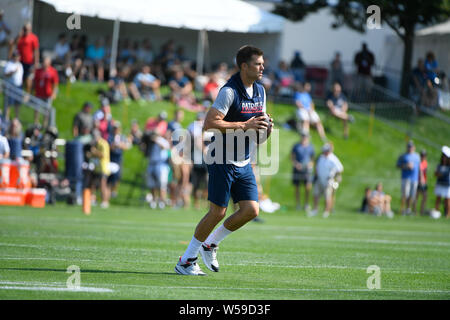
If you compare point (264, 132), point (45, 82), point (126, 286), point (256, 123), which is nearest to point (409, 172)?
point (45, 82)

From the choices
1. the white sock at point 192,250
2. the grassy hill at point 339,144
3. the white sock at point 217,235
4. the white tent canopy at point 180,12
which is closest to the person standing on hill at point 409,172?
the grassy hill at point 339,144

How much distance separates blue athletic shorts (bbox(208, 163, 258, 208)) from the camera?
26.0 ft

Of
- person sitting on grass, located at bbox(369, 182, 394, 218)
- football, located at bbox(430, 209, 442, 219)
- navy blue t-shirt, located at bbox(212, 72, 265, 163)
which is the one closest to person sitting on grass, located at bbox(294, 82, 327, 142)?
person sitting on grass, located at bbox(369, 182, 394, 218)

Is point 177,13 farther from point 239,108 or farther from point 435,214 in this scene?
point 239,108

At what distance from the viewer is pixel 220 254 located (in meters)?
10.2

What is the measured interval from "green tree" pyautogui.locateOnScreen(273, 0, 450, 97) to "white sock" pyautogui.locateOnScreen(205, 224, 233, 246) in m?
20.7

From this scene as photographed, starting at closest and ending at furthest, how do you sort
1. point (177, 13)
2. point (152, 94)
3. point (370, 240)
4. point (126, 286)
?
point (126, 286)
point (370, 240)
point (177, 13)
point (152, 94)

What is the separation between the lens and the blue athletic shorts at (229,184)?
26.0ft

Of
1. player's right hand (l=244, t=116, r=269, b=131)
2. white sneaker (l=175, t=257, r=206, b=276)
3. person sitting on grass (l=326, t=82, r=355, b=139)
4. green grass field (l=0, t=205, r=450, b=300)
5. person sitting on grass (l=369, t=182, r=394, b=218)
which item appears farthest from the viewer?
person sitting on grass (l=326, t=82, r=355, b=139)

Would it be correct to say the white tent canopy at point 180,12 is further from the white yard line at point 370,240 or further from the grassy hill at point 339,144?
the white yard line at point 370,240

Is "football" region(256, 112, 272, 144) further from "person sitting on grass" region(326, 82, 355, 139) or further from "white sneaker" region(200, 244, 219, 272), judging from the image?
"person sitting on grass" region(326, 82, 355, 139)

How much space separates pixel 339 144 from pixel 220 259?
57.6 feet

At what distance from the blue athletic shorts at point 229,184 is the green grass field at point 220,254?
0.79 m

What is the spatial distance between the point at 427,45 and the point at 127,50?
12.0 metres
